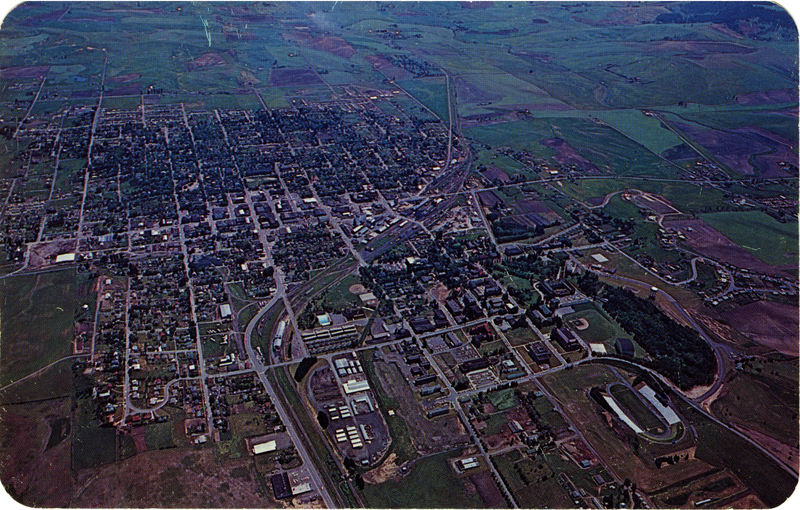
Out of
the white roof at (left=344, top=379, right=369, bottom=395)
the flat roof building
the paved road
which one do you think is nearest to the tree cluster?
the white roof at (left=344, top=379, right=369, bottom=395)

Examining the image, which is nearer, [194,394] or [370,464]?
[370,464]

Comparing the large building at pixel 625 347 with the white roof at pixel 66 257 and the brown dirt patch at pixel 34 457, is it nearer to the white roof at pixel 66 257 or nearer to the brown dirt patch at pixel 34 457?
the brown dirt patch at pixel 34 457

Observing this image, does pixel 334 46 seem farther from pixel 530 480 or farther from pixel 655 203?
pixel 530 480

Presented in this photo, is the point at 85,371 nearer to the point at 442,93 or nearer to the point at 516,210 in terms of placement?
the point at 516,210

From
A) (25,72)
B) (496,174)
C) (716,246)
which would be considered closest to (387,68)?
(496,174)

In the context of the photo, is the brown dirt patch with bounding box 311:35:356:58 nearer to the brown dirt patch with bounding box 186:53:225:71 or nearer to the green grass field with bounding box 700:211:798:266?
the brown dirt patch with bounding box 186:53:225:71

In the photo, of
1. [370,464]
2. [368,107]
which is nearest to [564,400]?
[370,464]

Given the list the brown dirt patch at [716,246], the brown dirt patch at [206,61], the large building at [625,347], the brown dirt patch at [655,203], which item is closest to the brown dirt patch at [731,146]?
the brown dirt patch at [655,203]
